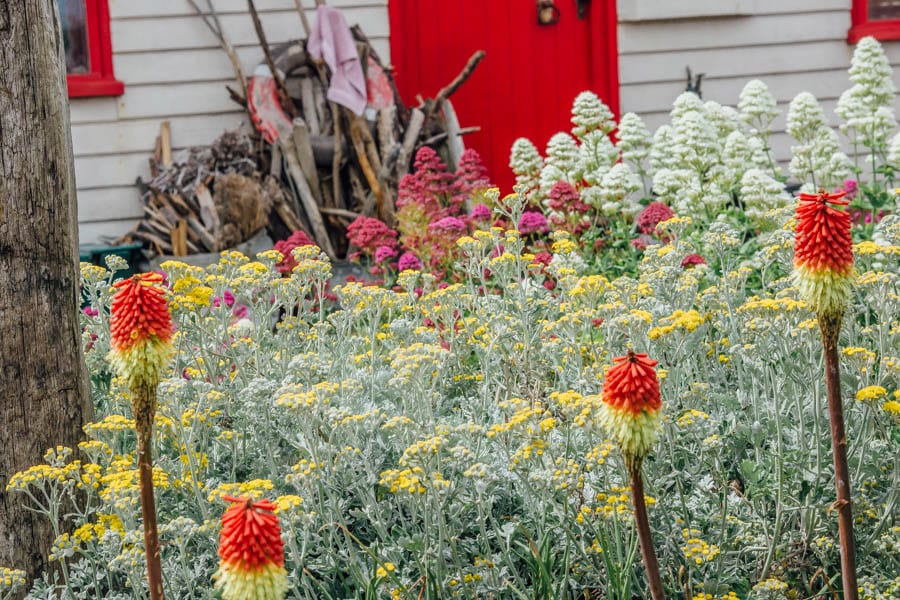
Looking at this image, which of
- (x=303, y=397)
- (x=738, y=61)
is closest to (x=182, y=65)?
(x=738, y=61)

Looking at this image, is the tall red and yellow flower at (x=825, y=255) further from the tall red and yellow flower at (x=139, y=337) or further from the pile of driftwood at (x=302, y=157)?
the pile of driftwood at (x=302, y=157)

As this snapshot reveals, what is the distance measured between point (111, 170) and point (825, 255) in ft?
20.4

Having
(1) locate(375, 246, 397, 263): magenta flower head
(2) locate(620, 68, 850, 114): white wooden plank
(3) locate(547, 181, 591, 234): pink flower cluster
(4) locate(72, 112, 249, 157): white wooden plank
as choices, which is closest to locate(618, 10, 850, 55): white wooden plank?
(2) locate(620, 68, 850, 114): white wooden plank

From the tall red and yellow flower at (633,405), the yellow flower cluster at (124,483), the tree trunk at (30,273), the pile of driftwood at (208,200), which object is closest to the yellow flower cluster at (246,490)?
the yellow flower cluster at (124,483)

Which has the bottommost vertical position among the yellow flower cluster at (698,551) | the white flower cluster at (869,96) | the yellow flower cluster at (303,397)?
the yellow flower cluster at (698,551)

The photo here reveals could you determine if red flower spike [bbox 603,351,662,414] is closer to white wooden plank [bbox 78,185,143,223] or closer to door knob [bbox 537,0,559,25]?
white wooden plank [bbox 78,185,143,223]

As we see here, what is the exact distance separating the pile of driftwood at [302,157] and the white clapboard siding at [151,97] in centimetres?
12

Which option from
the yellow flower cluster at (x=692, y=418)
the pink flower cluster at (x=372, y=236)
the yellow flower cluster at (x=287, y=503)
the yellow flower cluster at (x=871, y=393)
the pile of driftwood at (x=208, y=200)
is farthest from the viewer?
the pile of driftwood at (x=208, y=200)

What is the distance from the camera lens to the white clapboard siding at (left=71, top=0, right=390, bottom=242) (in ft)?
24.5

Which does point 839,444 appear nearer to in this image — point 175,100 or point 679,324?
point 679,324

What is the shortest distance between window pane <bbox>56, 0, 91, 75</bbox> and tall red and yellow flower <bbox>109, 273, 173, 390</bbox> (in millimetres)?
5947

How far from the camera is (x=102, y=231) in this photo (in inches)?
297

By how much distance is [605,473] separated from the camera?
2746 millimetres

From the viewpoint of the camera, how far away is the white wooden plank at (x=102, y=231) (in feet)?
24.6
